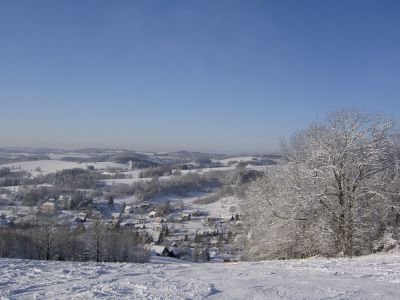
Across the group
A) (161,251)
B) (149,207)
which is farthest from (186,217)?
(161,251)

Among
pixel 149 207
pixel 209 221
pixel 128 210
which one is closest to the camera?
pixel 209 221

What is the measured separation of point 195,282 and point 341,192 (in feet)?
50.8

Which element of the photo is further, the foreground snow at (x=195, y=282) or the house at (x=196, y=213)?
the house at (x=196, y=213)

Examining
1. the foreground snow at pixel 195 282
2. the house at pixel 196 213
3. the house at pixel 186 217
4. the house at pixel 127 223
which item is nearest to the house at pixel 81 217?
the house at pixel 127 223

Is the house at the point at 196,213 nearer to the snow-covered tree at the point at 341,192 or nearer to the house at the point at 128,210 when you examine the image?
the house at the point at 128,210

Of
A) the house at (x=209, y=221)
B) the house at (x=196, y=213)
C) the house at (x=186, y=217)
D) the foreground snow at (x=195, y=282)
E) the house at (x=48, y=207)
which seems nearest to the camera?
the foreground snow at (x=195, y=282)

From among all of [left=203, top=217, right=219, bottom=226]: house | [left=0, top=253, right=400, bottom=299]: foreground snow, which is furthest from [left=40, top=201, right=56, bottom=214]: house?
[left=0, top=253, right=400, bottom=299]: foreground snow

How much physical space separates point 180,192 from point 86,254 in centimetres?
11084

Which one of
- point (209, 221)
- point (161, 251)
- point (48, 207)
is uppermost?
point (161, 251)

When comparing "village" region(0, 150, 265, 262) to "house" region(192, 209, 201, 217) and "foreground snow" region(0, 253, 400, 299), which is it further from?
"foreground snow" region(0, 253, 400, 299)

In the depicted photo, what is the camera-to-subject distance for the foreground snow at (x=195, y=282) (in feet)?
30.0

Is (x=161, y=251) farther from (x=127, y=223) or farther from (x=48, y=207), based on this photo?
(x=48, y=207)

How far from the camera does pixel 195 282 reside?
34.8 feet

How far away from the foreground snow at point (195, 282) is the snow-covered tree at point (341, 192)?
31.4ft
